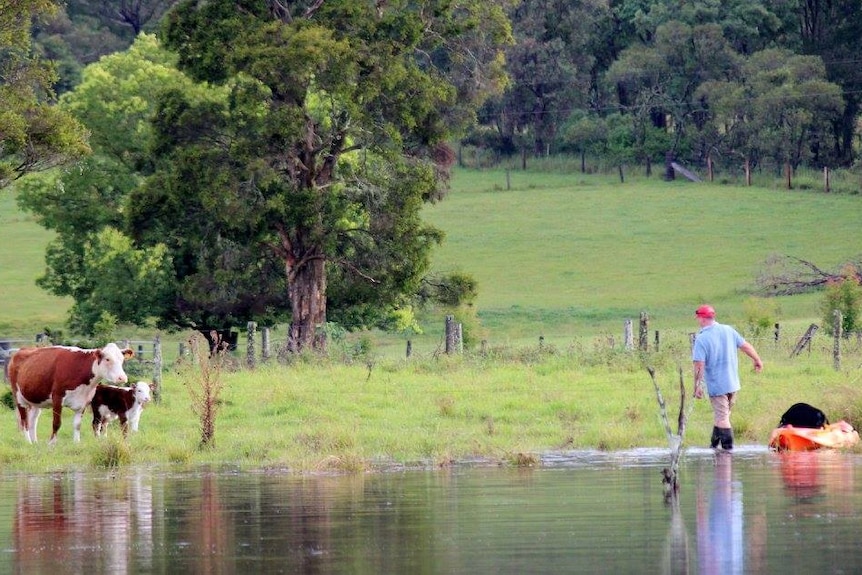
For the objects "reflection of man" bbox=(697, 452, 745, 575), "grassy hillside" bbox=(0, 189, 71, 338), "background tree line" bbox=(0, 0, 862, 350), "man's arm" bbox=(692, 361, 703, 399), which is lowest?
"grassy hillside" bbox=(0, 189, 71, 338)

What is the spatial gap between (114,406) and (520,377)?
9198 mm

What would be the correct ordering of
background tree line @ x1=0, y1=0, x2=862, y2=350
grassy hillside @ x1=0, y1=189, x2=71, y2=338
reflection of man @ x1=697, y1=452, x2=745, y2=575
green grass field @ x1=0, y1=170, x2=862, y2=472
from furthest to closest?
grassy hillside @ x1=0, y1=189, x2=71, y2=338 → background tree line @ x1=0, y1=0, x2=862, y2=350 → green grass field @ x1=0, y1=170, x2=862, y2=472 → reflection of man @ x1=697, y1=452, x2=745, y2=575

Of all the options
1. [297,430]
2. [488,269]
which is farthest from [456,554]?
[488,269]

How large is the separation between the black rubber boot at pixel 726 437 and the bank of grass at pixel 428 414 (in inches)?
33.3

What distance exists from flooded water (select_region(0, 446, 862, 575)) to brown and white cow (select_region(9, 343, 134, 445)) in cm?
371

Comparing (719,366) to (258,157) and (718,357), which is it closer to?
(718,357)

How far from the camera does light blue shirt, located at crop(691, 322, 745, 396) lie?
19.8 m

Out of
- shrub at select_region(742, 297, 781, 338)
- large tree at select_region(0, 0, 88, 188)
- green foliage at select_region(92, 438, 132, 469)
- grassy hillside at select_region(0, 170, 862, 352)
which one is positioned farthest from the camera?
grassy hillside at select_region(0, 170, 862, 352)

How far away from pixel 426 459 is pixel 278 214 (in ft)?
67.8

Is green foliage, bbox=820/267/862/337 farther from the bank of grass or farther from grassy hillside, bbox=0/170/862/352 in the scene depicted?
the bank of grass

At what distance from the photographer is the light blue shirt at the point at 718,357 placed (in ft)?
64.8

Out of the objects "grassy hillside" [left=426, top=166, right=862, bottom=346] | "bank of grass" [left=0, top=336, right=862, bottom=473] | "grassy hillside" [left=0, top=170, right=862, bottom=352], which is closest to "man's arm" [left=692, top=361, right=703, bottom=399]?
"bank of grass" [left=0, top=336, right=862, bottom=473]

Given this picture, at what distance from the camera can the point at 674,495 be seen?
50.6 ft

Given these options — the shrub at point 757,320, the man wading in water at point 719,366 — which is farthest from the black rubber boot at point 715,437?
the shrub at point 757,320
